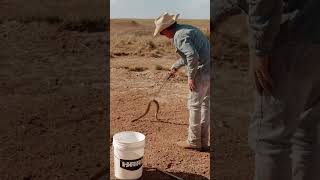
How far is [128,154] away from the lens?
3969 mm

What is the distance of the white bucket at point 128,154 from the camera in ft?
12.9

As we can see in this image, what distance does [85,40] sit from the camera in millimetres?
15609

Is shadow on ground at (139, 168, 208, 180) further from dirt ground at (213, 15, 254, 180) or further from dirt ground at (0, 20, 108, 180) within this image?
dirt ground at (0, 20, 108, 180)

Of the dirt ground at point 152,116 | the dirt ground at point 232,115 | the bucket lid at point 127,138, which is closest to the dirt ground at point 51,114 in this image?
the dirt ground at point 152,116

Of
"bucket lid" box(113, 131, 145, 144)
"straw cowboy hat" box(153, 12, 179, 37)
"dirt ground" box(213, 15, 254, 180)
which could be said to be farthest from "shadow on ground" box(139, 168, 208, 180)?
"straw cowboy hat" box(153, 12, 179, 37)

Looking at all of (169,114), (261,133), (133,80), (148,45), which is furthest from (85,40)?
(261,133)

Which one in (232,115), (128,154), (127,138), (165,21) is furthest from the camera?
(232,115)

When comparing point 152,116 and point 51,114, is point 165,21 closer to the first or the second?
point 152,116

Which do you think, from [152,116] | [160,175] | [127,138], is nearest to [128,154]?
[127,138]

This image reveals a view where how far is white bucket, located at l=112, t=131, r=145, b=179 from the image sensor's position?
3924 millimetres

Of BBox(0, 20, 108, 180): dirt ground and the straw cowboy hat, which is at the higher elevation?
the straw cowboy hat

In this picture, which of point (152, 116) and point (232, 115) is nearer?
point (232, 115)

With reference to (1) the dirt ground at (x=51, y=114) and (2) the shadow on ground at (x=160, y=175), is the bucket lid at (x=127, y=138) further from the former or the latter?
(1) the dirt ground at (x=51, y=114)

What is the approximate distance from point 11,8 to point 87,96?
16.9 metres
